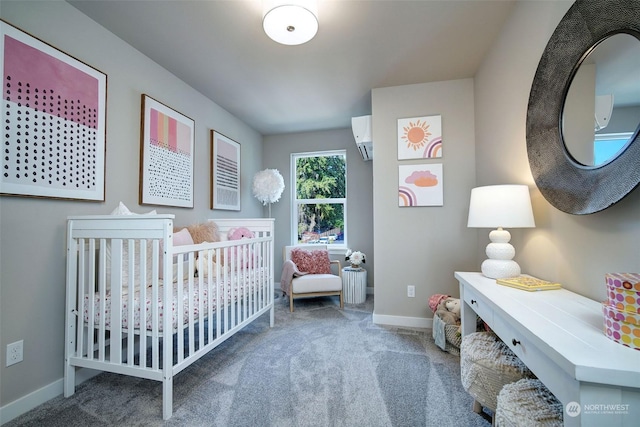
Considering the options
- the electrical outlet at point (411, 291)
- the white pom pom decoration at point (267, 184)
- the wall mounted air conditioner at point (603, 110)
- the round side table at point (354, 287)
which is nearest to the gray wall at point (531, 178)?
the wall mounted air conditioner at point (603, 110)

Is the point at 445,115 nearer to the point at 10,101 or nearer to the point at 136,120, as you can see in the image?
the point at 136,120

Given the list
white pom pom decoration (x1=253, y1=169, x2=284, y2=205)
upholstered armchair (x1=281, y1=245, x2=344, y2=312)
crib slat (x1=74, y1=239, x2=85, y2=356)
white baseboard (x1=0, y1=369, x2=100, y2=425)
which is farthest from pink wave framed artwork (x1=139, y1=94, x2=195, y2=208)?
upholstered armchair (x1=281, y1=245, x2=344, y2=312)

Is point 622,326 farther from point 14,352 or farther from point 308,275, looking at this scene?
point 308,275

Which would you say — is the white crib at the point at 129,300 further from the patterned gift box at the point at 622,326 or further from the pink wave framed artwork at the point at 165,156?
the patterned gift box at the point at 622,326

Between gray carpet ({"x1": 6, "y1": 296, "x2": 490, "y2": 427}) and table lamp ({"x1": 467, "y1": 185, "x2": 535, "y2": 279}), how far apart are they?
758 millimetres

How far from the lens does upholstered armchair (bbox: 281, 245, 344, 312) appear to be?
9.89ft

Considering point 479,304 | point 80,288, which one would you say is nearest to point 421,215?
point 479,304

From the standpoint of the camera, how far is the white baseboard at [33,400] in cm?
130

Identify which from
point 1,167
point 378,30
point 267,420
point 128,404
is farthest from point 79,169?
point 378,30

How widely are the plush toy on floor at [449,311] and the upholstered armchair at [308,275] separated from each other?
3.84 ft

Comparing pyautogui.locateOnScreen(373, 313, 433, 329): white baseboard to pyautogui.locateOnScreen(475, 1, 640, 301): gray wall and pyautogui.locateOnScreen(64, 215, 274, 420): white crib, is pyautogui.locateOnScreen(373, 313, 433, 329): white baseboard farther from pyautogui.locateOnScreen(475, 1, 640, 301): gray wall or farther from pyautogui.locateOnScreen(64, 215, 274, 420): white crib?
pyautogui.locateOnScreen(64, 215, 274, 420): white crib

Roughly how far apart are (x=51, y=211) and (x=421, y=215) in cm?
277

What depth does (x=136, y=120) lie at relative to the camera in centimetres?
202

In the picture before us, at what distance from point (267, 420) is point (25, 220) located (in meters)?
1.67
